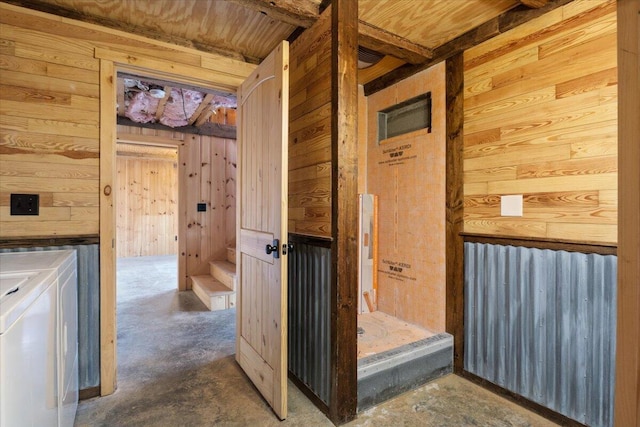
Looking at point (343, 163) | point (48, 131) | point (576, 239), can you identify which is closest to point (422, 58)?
point (343, 163)

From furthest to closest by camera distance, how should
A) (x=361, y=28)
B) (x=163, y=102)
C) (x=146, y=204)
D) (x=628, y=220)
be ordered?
(x=146, y=204) < (x=163, y=102) < (x=361, y=28) < (x=628, y=220)

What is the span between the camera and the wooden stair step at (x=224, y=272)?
13.0ft

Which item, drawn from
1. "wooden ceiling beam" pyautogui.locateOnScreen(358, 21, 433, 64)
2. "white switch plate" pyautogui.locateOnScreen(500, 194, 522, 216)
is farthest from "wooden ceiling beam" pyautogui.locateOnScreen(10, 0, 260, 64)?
"white switch plate" pyautogui.locateOnScreen(500, 194, 522, 216)

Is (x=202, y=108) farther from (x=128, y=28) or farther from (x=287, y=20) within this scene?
(x=287, y=20)

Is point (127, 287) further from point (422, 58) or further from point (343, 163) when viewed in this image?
point (422, 58)

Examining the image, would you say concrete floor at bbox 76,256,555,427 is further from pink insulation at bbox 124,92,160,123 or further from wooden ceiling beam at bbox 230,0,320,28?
pink insulation at bbox 124,92,160,123

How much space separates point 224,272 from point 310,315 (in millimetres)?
2439

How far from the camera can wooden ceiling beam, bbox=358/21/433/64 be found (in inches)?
83.7

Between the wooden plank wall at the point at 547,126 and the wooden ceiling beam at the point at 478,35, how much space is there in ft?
0.14

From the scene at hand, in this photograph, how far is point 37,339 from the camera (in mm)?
931

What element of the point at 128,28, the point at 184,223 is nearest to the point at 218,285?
the point at 184,223

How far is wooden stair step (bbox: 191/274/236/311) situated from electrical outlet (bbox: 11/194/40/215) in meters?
2.17

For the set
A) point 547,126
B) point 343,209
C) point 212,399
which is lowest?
point 212,399

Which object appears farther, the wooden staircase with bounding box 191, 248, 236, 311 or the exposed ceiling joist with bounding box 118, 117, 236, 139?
the exposed ceiling joist with bounding box 118, 117, 236, 139
